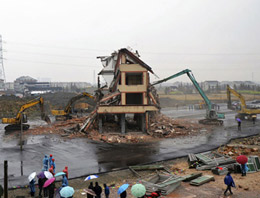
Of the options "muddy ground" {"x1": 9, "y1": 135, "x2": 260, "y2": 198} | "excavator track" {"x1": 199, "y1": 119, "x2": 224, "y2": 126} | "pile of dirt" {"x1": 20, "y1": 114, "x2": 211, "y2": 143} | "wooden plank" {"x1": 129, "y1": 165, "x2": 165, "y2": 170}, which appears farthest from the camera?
"excavator track" {"x1": 199, "y1": 119, "x2": 224, "y2": 126}

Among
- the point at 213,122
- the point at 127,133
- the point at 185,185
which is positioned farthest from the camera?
the point at 213,122

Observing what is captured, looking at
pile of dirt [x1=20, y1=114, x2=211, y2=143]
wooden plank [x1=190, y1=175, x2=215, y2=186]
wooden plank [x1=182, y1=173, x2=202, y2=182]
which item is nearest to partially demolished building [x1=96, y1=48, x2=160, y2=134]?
pile of dirt [x1=20, y1=114, x2=211, y2=143]

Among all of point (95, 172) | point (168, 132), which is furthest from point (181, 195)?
point (168, 132)

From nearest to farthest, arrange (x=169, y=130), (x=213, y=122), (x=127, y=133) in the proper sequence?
(x=127, y=133), (x=169, y=130), (x=213, y=122)

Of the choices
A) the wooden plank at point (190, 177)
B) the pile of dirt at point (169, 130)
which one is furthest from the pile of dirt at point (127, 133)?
the wooden plank at point (190, 177)

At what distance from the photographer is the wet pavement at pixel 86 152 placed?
63.6ft

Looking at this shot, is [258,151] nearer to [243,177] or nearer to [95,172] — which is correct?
[243,177]

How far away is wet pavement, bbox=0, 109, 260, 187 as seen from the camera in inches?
763

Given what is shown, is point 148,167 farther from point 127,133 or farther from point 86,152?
point 127,133

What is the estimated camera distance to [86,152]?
80.2ft

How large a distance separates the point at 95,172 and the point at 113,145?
9.29 m

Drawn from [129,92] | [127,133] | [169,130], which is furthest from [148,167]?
[129,92]

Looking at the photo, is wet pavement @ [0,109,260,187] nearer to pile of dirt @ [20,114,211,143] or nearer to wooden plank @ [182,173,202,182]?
pile of dirt @ [20,114,211,143]

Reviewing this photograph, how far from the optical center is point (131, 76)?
3750cm
